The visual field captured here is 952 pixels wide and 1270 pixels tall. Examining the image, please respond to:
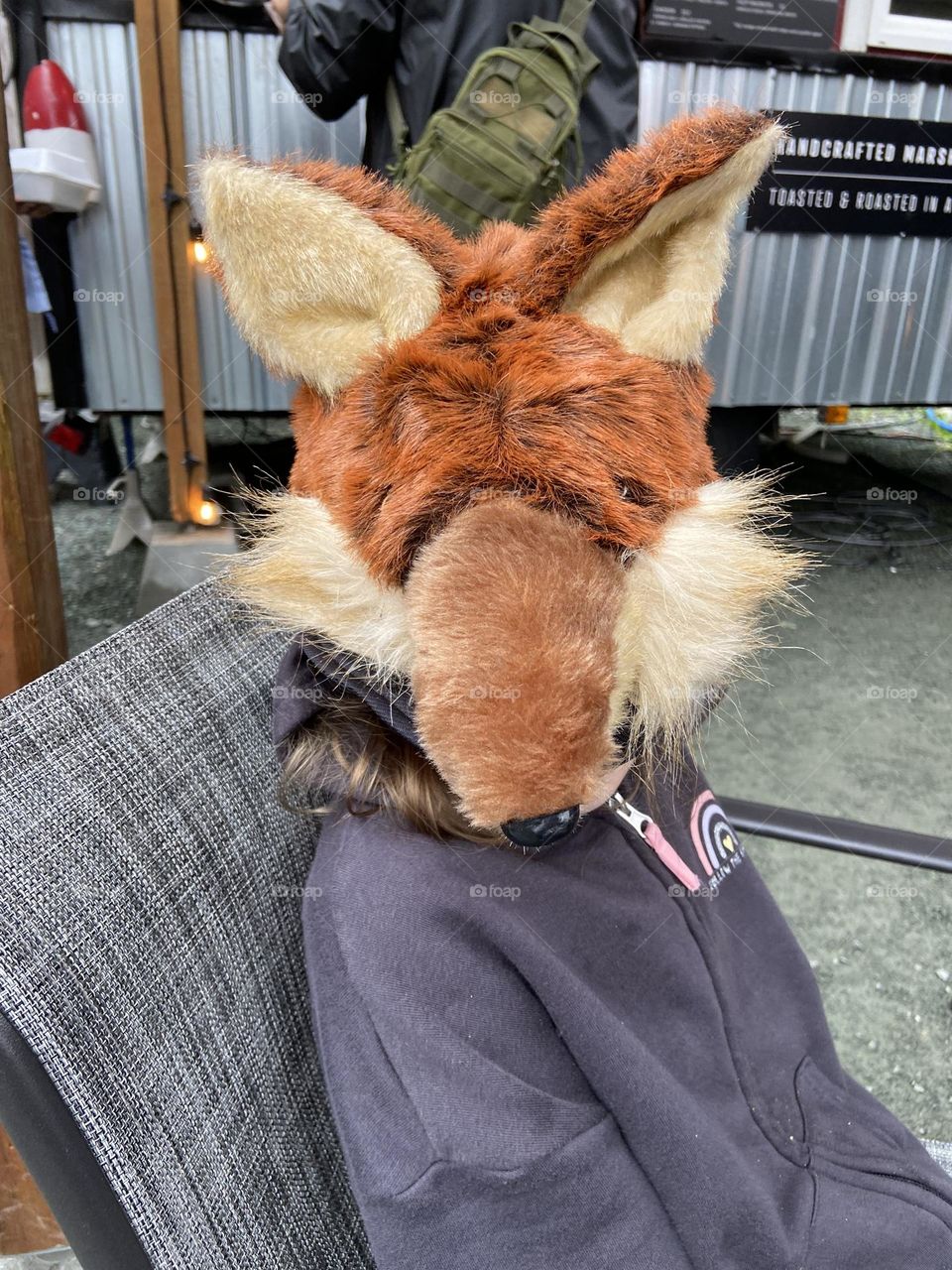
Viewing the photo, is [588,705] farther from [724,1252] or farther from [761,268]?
[761,268]

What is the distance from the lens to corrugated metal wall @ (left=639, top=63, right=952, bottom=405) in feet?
9.93

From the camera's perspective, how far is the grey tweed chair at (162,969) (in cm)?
55

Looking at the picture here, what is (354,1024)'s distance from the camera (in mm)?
660

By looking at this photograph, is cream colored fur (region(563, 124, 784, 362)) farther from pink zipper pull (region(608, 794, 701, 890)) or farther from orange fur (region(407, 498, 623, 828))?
pink zipper pull (region(608, 794, 701, 890))

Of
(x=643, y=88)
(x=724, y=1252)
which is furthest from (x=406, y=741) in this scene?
(x=643, y=88)

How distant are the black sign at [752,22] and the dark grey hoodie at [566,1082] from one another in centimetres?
295

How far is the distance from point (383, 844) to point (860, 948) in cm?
171

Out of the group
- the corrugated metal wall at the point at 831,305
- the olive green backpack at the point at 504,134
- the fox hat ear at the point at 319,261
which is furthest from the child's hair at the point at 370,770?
the corrugated metal wall at the point at 831,305

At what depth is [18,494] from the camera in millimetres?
1046

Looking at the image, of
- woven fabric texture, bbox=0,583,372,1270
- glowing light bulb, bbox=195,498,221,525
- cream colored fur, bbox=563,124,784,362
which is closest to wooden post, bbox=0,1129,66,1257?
woven fabric texture, bbox=0,583,372,1270

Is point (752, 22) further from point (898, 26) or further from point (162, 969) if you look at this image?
point (162, 969)

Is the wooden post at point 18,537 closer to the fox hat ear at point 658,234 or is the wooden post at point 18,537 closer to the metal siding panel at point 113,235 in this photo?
the fox hat ear at point 658,234

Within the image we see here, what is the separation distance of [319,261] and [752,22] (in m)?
3.06

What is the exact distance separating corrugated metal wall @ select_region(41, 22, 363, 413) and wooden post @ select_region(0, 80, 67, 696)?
1665 millimetres
